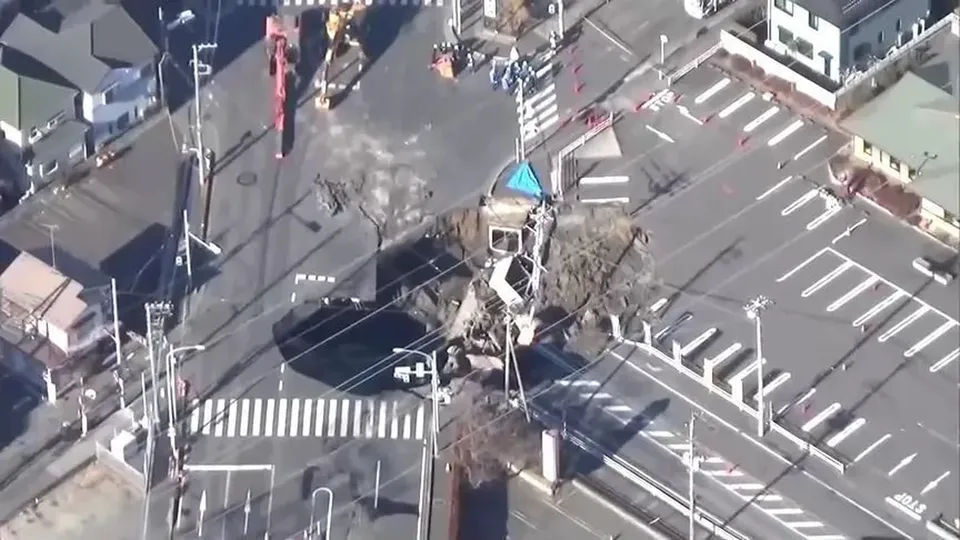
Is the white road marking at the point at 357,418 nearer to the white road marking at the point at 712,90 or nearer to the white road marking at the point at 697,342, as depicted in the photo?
the white road marking at the point at 697,342

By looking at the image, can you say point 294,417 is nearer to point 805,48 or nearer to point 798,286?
point 798,286

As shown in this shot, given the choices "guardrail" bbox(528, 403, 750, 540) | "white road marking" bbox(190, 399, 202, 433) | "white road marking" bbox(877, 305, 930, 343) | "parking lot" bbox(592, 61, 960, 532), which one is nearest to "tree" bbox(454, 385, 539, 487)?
"guardrail" bbox(528, 403, 750, 540)

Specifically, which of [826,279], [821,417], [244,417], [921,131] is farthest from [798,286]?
[244,417]

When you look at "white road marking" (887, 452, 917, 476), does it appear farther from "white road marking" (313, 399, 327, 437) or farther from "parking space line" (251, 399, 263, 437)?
"parking space line" (251, 399, 263, 437)

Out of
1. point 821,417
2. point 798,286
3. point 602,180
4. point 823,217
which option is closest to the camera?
point 821,417

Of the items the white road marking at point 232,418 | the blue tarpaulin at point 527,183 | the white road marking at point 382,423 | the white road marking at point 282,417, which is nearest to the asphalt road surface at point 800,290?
the blue tarpaulin at point 527,183

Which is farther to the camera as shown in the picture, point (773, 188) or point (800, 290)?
point (773, 188)

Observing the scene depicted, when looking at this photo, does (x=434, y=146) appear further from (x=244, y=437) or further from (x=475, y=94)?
(x=244, y=437)
